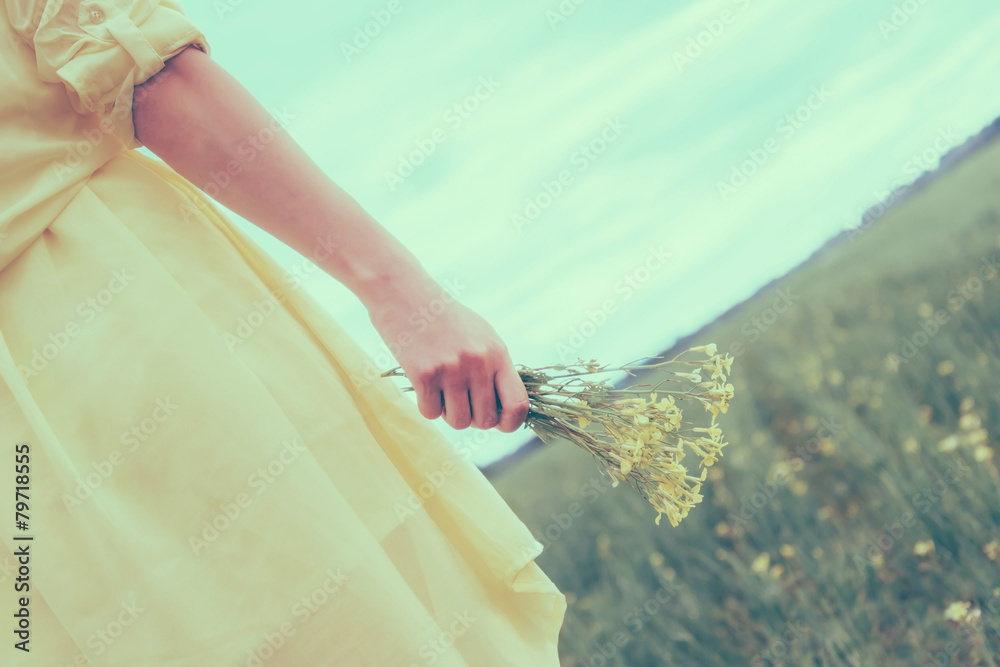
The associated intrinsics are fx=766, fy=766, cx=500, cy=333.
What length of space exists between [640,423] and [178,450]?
67 cm

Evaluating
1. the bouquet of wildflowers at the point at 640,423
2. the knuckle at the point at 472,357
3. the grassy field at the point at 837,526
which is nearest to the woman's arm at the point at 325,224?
the knuckle at the point at 472,357

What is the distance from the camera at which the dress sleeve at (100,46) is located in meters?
1.03

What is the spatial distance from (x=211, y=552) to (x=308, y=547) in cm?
11

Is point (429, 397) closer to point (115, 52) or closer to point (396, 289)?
point (396, 289)

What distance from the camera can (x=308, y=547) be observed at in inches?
36.2

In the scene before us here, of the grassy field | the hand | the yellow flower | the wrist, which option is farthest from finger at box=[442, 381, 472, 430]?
the yellow flower

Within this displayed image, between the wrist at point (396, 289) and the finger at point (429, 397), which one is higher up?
the wrist at point (396, 289)

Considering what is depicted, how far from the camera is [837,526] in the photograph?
298 cm

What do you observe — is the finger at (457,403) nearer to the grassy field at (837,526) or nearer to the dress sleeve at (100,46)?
the dress sleeve at (100,46)

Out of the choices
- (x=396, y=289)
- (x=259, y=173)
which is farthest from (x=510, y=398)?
(x=259, y=173)

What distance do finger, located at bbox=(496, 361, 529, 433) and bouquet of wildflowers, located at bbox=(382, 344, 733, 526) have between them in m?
0.21

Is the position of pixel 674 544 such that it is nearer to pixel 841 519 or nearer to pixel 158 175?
pixel 841 519

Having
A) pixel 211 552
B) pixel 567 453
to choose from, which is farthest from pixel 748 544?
pixel 567 453

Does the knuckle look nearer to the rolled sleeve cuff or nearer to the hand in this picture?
the hand
